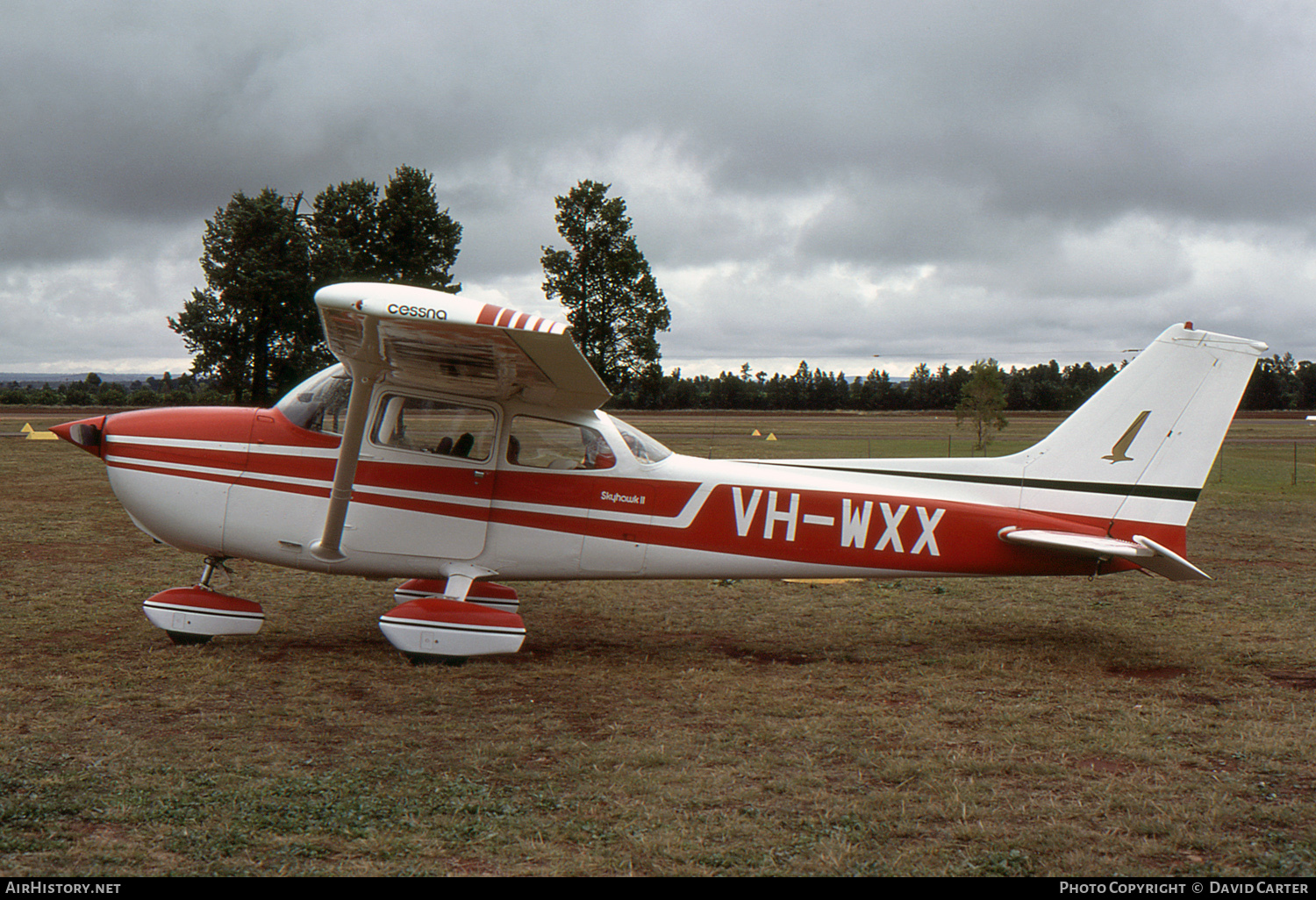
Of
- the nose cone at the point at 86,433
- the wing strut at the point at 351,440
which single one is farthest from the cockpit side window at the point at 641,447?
the nose cone at the point at 86,433

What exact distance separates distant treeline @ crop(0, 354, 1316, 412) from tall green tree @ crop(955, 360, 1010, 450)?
35.8 meters

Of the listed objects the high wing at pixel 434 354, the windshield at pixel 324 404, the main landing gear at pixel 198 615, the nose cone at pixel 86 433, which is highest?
the high wing at pixel 434 354

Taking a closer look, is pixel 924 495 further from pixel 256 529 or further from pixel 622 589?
pixel 256 529

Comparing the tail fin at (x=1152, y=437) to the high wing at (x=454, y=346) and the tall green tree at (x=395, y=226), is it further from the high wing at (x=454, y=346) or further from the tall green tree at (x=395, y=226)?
the tall green tree at (x=395, y=226)

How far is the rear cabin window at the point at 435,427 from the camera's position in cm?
687

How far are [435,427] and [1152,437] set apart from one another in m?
5.96

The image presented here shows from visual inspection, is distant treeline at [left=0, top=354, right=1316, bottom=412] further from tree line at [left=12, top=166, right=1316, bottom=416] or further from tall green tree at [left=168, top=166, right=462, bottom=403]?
tall green tree at [left=168, top=166, right=462, bottom=403]

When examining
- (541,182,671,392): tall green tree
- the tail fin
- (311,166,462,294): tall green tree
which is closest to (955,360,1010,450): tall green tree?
(541,182,671,392): tall green tree

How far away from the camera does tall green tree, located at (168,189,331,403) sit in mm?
28125

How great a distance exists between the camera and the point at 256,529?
6809mm

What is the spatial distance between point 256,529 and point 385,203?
32493 mm

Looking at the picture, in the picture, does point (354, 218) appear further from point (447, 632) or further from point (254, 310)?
point (447, 632)

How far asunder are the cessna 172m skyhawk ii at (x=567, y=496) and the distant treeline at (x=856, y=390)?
6333 cm
